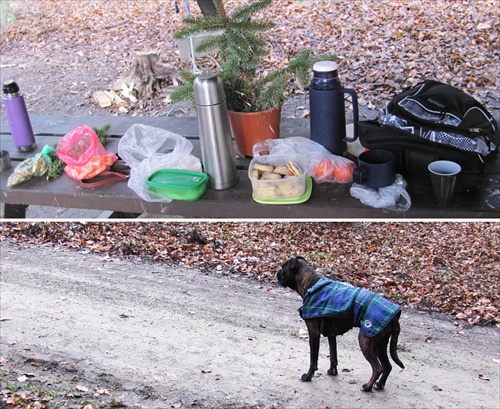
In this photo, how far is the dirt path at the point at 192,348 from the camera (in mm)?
2377

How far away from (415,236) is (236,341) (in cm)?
109

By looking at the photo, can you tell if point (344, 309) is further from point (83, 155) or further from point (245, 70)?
point (83, 155)

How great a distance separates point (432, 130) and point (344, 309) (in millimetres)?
843

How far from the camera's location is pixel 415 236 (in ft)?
8.03

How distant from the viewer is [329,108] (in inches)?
84.9

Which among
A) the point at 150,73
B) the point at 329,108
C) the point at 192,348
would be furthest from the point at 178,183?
the point at 150,73

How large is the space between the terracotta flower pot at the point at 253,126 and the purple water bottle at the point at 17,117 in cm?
84

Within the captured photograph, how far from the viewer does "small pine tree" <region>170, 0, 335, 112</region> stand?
2188 millimetres

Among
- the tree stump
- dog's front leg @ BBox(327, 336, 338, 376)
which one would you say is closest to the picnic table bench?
dog's front leg @ BBox(327, 336, 338, 376)

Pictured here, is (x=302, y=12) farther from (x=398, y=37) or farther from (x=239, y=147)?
(x=239, y=147)

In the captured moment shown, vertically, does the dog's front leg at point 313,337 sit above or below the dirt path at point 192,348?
above

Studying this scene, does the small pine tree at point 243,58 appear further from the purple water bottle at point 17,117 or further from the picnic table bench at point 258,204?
the purple water bottle at point 17,117

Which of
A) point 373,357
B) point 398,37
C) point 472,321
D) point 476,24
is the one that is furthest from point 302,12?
point 373,357

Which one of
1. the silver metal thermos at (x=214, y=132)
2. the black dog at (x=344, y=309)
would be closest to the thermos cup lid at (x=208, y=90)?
the silver metal thermos at (x=214, y=132)
